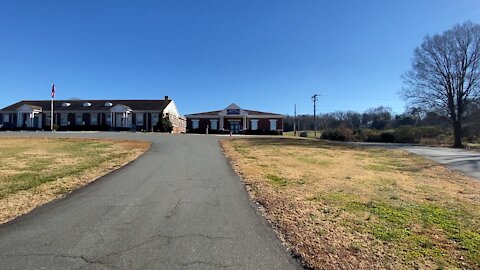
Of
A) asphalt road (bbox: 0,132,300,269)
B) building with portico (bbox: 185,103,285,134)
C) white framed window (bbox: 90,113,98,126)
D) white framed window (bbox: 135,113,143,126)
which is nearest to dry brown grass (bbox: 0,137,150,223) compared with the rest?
asphalt road (bbox: 0,132,300,269)

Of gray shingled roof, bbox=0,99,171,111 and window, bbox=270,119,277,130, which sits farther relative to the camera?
window, bbox=270,119,277,130

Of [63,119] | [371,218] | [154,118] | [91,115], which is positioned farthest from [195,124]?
[371,218]

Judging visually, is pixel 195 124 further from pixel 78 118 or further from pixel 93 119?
pixel 78 118

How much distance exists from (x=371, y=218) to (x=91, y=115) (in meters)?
60.0

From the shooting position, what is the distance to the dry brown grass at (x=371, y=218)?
495 centimetres

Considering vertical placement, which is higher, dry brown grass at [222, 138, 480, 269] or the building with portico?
the building with portico

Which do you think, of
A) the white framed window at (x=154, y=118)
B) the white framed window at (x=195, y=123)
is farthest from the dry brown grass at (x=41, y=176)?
the white framed window at (x=195, y=123)

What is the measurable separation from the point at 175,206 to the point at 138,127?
5442cm

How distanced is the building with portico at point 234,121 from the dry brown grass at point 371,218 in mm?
48792

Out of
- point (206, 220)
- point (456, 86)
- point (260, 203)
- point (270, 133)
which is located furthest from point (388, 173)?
point (270, 133)

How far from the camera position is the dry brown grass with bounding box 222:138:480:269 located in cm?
495

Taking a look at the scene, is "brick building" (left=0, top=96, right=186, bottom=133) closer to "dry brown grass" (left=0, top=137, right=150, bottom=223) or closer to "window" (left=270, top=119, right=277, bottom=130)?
"window" (left=270, top=119, right=277, bottom=130)

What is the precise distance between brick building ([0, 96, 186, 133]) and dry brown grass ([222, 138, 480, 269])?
49726 mm

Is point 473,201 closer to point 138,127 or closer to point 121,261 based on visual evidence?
point 121,261
